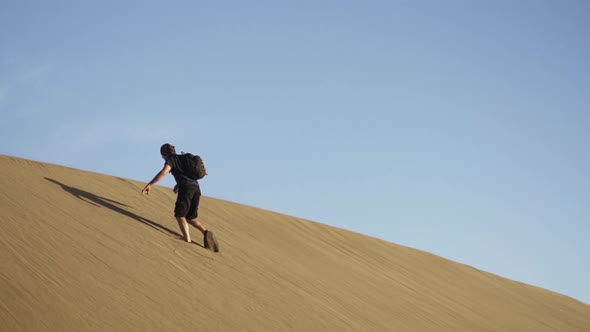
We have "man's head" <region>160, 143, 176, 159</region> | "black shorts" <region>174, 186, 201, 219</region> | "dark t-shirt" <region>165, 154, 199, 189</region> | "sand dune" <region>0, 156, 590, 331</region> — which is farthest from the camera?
"man's head" <region>160, 143, 176, 159</region>

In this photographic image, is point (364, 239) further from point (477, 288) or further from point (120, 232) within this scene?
point (120, 232)

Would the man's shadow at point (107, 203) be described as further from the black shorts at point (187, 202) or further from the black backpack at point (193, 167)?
the black backpack at point (193, 167)

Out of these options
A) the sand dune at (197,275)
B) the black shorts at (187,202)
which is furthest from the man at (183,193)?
the sand dune at (197,275)

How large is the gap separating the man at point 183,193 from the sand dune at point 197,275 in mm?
137

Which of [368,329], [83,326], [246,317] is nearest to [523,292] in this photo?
[368,329]

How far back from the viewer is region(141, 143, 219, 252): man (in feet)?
22.2

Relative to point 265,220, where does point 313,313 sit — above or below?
below

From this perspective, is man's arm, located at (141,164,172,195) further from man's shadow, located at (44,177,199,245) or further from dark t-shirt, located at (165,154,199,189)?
man's shadow, located at (44,177,199,245)

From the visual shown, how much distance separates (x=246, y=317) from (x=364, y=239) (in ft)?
18.0

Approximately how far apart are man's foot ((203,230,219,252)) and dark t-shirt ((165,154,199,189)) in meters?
0.54

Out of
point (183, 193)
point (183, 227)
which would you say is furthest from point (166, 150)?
point (183, 227)

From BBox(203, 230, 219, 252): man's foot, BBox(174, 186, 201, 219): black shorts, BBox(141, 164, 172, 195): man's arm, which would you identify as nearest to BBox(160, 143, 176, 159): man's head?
BBox(141, 164, 172, 195): man's arm

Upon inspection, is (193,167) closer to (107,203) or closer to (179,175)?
(179,175)

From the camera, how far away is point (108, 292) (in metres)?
4.98
